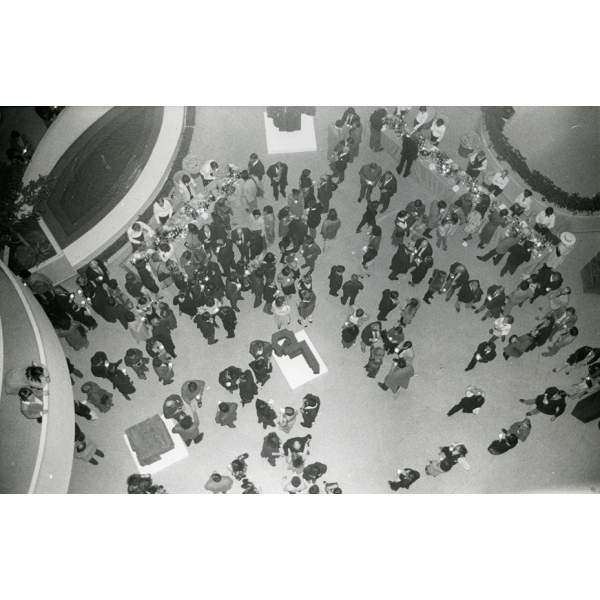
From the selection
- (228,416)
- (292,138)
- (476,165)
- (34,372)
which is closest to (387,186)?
(476,165)

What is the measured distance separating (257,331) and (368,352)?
203cm

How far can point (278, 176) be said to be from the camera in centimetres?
1026

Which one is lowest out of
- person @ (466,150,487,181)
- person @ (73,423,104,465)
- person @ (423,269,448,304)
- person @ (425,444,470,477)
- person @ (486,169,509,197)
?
person @ (425,444,470,477)

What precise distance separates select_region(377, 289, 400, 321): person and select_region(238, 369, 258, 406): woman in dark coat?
2555 millimetres

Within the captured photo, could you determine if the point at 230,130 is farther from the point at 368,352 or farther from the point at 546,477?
the point at 546,477

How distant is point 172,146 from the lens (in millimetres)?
11539

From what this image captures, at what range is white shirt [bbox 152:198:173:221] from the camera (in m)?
9.80

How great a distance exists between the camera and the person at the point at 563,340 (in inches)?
339

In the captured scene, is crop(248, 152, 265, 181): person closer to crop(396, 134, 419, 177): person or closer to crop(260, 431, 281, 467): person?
crop(396, 134, 419, 177): person

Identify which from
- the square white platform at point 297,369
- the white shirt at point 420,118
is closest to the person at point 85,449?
the square white platform at point 297,369

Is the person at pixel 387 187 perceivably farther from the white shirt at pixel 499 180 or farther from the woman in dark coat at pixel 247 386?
the woman in dark coat at pixel 247 386

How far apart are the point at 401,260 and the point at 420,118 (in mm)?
3139

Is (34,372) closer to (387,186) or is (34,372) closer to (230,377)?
(230,377)

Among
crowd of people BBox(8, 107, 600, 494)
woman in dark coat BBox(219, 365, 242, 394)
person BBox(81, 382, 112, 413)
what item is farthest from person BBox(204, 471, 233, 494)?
person BBox(81, 382, 112, 413)
